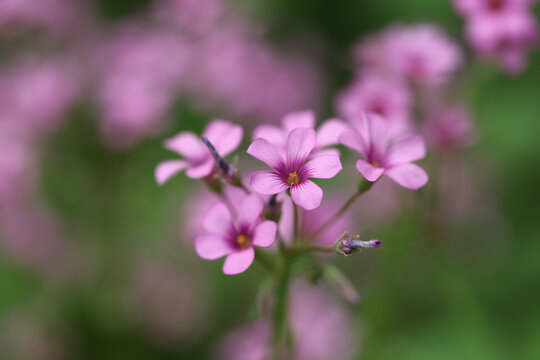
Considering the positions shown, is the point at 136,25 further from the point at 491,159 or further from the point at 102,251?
the point at 491,159

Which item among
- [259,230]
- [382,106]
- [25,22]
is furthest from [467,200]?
[25,22]

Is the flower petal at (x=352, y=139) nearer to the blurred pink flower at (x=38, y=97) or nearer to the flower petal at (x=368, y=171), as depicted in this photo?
the flower petal at (x=368, y=171)

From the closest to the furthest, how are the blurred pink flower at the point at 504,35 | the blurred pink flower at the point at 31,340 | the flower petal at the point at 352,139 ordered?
the flower petal at the point at 352,139 → the blurred pink flower at the point at 504,35 → the blurred pink flower at the point at 31,340

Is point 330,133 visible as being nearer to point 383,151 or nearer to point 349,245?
point 383,151

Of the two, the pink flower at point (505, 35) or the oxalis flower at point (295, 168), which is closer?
the oxalis flower at point (295, 168)

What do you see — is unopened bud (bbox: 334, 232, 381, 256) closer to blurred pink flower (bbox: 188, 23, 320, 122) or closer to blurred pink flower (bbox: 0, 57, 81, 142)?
blurred pink flower (bbox: 188, 23, 320, 122)

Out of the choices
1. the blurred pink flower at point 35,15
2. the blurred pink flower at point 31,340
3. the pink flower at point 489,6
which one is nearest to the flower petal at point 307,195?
the pink flower at point 489,6
